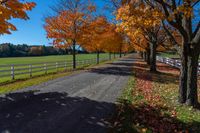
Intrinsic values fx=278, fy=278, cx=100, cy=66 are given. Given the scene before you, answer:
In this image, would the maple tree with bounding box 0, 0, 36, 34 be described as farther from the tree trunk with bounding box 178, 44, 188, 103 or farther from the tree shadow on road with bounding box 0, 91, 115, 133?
the tree trunk with bounding box 178, 44, 188, 103

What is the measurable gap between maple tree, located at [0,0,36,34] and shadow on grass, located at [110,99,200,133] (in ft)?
22.5

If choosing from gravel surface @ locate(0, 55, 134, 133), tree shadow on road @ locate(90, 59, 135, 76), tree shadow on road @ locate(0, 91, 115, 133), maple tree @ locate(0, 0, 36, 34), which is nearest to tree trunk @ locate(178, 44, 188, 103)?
gravel surface @ locate(0, 55, 134, 133)

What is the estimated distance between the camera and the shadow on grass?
7545 millimetres

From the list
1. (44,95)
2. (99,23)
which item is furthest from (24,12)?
(99,23)

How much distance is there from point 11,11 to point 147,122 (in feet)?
28.2

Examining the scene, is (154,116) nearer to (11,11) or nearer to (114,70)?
(11,11)

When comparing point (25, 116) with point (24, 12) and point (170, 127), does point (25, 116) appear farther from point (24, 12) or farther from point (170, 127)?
point (24, 12)

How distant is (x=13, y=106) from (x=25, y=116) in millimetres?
1528

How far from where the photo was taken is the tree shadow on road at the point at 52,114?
7.38 meters

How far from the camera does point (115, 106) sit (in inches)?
404

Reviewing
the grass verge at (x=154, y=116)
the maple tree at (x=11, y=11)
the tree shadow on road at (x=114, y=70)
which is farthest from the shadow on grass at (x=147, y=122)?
the tree shadow on road at (x=114, y=70)

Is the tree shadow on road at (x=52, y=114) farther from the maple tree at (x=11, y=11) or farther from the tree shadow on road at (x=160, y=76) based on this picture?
the tree shadow on road at (x=160, y=76)

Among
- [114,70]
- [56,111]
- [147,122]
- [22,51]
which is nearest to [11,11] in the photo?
[56,111]

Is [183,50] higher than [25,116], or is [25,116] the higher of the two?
[183,50]
